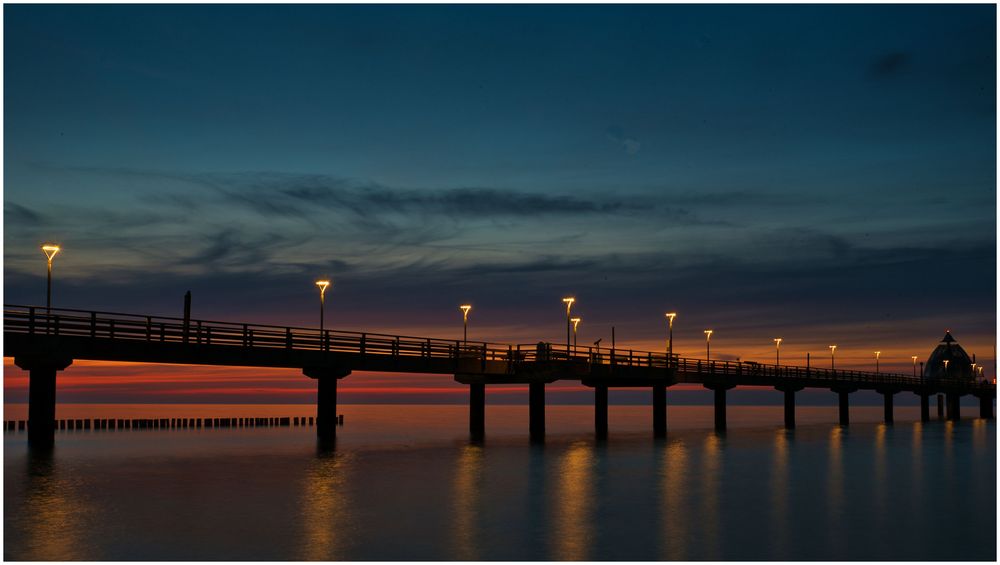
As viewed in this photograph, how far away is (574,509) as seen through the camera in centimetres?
3055

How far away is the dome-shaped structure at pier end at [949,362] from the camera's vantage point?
170375 millimetres

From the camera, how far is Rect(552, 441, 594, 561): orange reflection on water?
23.5m

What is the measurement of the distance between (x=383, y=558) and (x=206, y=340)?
2862 cm

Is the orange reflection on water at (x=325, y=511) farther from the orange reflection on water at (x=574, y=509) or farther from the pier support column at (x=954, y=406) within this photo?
the pier support column at (x=954, y=406)

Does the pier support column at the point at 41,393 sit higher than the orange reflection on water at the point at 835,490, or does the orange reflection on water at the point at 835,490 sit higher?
the pier support column at the point at 41,393

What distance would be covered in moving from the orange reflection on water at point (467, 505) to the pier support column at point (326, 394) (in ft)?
30.5

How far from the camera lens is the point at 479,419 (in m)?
72.2

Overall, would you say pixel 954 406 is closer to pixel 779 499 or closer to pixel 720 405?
pixel 720 405

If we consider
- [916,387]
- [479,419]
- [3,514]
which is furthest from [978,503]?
[916,387]

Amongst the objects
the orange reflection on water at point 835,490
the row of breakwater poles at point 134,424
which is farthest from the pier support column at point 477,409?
the row of breakwater poles at point 134,424

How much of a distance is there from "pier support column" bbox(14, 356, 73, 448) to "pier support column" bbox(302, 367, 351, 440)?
41.0ft

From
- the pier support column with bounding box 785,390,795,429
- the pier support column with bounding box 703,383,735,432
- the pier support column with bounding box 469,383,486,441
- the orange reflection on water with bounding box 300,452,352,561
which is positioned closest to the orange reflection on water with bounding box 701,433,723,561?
the orange reflection on water with bounding box 300,452,352,561


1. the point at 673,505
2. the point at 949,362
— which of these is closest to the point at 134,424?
the point at 673,505

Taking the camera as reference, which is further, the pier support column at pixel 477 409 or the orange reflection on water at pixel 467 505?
the pier support column at pixel 477 409
